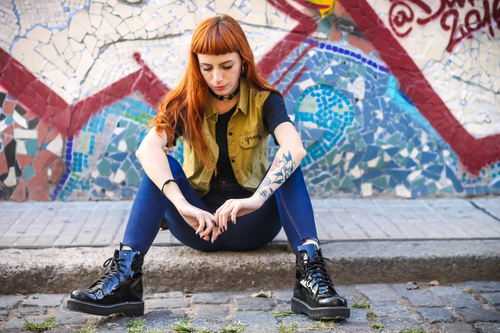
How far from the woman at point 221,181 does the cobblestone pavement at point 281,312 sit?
10 cm

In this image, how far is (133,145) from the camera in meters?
4.09

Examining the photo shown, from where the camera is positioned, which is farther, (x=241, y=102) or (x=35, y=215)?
(x=35, y=215)

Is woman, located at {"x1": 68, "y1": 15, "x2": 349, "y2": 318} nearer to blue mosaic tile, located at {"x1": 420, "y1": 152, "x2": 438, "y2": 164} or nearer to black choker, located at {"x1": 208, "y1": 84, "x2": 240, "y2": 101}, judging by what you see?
black choker, located at {"x1": 208, "y1": 84, "x2": 240, "y2": 101}

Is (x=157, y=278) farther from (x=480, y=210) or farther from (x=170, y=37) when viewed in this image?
(x=480, y=210)

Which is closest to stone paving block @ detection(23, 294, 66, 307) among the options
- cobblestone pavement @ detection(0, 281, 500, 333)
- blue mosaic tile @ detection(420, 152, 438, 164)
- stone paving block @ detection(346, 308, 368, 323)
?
cobblestone pavement @ detection(0, 281, 500, 333)

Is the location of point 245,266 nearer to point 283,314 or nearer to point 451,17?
point 283,314

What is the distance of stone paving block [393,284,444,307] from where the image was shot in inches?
98.3

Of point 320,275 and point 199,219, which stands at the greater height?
point 199,219

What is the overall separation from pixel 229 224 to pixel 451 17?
304 cm

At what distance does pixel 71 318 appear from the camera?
2266 millimetres

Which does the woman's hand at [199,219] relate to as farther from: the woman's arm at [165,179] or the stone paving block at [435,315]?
the stone paving block at [435,315]

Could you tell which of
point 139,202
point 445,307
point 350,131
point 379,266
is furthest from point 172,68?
point 445,307

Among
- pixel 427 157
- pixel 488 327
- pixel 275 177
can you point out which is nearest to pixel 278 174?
pixel 275 177

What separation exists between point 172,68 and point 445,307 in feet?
9.29
